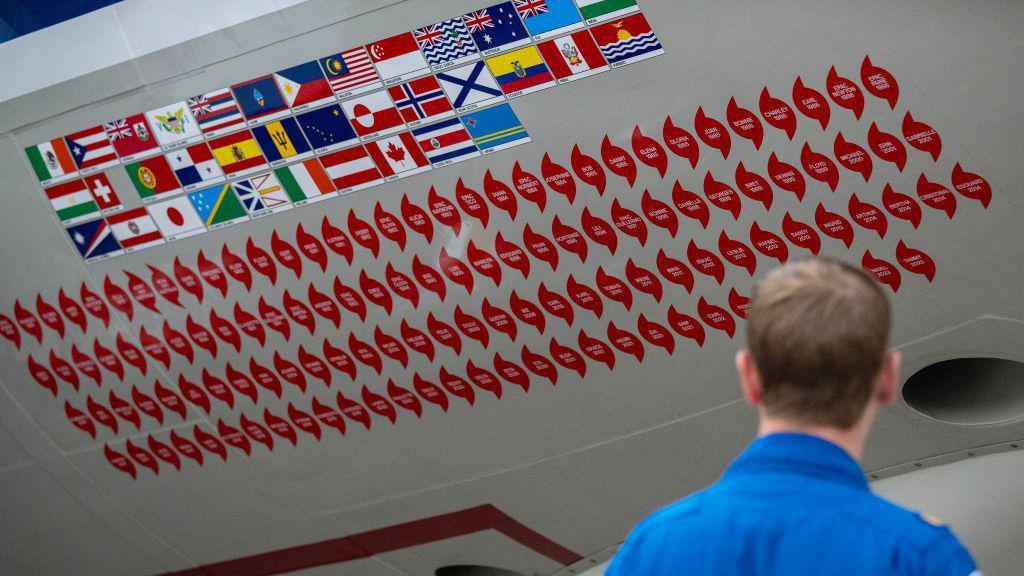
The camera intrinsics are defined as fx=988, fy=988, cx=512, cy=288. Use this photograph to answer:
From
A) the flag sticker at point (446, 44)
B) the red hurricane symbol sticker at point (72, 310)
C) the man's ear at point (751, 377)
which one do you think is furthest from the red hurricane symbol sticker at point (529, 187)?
the man's ear at point (751, 377)

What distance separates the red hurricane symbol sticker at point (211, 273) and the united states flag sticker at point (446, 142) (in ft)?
2.14

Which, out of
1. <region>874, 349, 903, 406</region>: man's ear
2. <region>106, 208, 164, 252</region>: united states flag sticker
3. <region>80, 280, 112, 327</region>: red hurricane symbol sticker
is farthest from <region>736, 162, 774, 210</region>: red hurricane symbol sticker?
<region>80, 280, 112, 327</region>: red hurricane symbol sticker

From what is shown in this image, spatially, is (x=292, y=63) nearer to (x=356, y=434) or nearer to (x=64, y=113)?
(x=64, y=113)

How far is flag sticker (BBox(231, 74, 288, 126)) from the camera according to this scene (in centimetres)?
231

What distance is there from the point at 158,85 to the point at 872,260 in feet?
5.67

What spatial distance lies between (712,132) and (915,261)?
1.82 ft

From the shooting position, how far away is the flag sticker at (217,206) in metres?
2.44

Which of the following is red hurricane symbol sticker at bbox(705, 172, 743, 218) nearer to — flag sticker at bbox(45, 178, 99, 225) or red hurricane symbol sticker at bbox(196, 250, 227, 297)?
red hurricane symbol sticker at bbox(196, 250, 227, 297)

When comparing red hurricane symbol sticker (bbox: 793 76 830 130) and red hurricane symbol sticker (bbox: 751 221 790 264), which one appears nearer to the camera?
red hurricane symbol sticker (bbox: 793 76 830 130)

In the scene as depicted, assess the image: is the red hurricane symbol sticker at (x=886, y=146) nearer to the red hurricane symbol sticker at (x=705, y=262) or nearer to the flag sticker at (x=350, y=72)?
the red hurricane symbol sticker at (x=705, y=262)

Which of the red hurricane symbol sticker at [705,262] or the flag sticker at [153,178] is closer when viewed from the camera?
the red hurricane symbol sticker at [705,262]

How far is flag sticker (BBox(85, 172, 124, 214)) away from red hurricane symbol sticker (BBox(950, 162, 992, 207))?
199 centimetres

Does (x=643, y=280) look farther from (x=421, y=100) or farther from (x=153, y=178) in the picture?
(x=153, y=178)

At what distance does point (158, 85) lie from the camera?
2.37m
